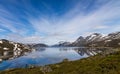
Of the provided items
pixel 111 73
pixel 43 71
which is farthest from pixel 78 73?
pixel 43 71

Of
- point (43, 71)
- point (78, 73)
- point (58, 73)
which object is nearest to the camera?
point (78, 73)

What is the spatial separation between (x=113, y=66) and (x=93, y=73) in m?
3.94

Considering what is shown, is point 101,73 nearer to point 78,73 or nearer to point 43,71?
point 78,73

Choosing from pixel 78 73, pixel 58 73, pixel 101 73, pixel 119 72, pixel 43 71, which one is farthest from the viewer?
pixel 43 71

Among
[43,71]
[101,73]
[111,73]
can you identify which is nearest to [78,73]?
[101,73]

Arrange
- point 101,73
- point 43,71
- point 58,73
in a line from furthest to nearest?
1. point 43,71
2. point 58,73
3. point 101,73

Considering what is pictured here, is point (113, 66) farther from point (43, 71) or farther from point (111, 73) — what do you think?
point (43, 71)

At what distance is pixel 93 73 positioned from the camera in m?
20.5

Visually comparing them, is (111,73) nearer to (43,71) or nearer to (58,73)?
(58,73)

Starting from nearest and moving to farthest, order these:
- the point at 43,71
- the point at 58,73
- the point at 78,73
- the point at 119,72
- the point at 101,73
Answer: the point at 119,72, the point at 101,73, the point at 78,73, the point at 58,73, the point at 43,71

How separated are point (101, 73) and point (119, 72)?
7.78 feet

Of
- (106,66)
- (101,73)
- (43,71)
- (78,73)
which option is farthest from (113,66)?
(43,71)

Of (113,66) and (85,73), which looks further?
(113,66)

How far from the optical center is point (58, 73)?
26.0 metres
